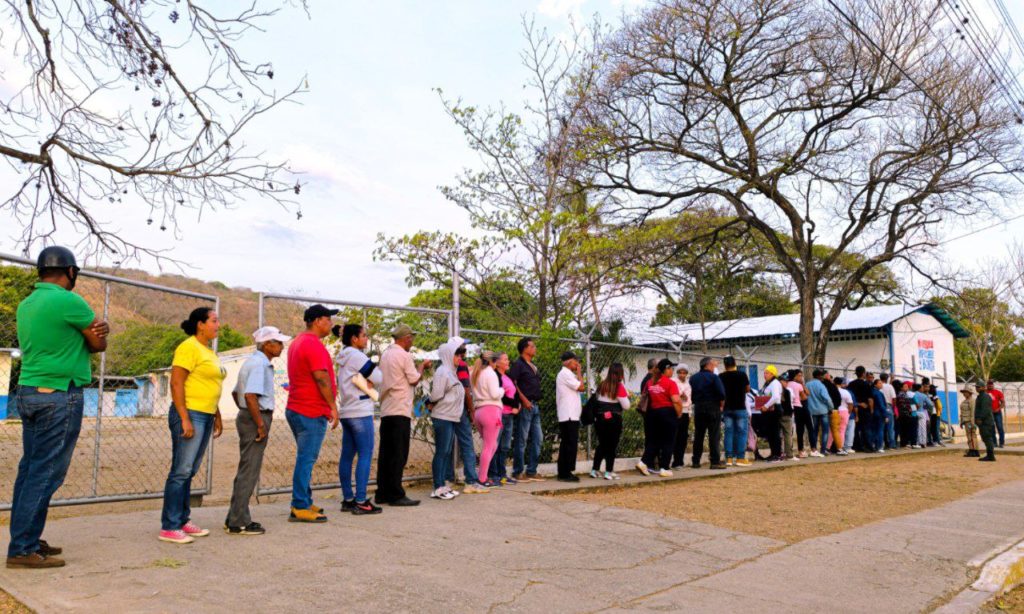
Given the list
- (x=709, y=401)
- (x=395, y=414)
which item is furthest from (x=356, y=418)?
(x=709, y=401)

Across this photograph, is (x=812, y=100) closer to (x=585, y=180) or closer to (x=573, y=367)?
(x=585, y=180)

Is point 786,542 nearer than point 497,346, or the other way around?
point 786,542

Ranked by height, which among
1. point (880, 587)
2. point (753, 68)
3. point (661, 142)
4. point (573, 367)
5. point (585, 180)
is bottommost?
point (880, 587)

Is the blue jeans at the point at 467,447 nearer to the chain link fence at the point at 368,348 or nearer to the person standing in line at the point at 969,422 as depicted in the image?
the chain link fence at the point at 368,348

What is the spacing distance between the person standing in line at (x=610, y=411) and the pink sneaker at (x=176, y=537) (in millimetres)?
5637

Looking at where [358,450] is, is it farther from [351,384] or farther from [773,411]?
[773,411]

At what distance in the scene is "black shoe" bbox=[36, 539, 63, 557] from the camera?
452cm

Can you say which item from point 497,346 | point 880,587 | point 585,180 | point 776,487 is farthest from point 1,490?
point 585,180

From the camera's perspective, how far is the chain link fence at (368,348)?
7617mm

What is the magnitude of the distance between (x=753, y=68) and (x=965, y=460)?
11.0m

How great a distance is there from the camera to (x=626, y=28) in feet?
64.8

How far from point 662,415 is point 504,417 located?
290cm

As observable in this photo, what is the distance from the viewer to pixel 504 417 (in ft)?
29.5

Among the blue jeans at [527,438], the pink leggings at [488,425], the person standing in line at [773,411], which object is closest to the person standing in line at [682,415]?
the person standing in line at [773,411]
